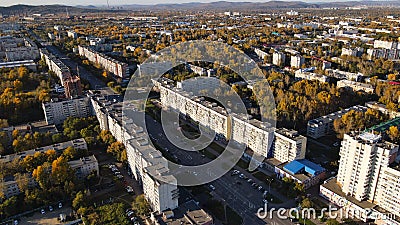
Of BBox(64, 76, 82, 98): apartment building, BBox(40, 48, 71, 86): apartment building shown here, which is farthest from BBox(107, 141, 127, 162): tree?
BBox(40, 48, 71, 86): apartment building

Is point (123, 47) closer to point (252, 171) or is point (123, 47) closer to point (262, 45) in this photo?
point (262, 45)

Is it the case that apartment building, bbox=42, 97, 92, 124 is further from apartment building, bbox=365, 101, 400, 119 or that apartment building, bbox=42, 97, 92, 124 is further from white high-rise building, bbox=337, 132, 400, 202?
apartment building, bbox=365, 101, 400, 119

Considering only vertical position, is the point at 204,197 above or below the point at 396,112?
below

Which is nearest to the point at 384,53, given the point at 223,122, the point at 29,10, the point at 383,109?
the point at 383,109

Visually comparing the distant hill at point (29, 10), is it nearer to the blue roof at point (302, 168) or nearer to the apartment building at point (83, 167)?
the apartment building at point (83, 167)

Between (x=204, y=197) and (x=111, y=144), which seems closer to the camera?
(x=204, y=197)

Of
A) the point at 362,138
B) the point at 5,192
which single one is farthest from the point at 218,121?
the point at 5,192
